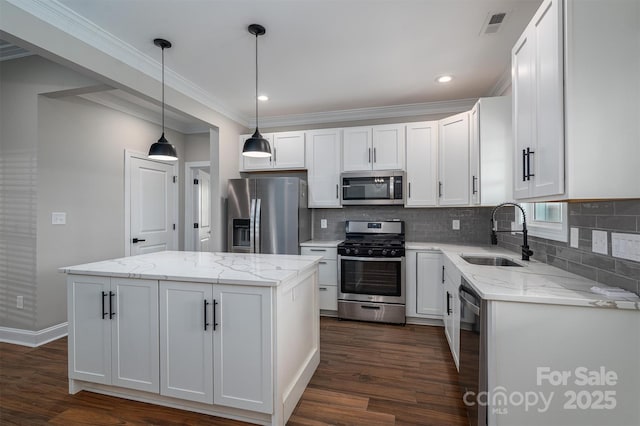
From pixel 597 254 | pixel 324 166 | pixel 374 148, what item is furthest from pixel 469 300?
pixel 324 166

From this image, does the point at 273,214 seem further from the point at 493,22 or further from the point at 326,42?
the point at 493,22

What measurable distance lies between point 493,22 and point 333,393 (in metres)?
2.97

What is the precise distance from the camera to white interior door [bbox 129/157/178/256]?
414 centimetres

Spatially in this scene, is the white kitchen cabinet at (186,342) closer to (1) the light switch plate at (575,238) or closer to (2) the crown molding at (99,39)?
(2) the crown molding at (99,39)

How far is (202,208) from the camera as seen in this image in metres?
5.27

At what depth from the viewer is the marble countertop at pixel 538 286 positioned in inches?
54.2

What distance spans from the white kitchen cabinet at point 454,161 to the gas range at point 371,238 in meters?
0.69

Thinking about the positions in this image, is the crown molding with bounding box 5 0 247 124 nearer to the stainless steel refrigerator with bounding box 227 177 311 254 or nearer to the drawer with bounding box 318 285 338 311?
the stainless steel refrigerator with bounding box 227 177 311 254

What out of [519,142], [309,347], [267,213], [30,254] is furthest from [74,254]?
[519,142]

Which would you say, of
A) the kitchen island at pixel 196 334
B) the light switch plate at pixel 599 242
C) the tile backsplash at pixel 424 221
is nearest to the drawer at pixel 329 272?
the tile backsplash at pixel 424 221

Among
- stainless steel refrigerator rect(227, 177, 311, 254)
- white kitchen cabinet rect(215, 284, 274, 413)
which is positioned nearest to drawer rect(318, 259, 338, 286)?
stainless steel refrigerator rect(227, 177, 311, 254)

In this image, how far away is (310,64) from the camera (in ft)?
9.70

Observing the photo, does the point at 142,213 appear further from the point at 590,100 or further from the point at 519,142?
the point at 590,100

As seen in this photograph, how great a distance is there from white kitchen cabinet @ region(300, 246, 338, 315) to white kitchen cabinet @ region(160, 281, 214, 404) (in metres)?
2.01
